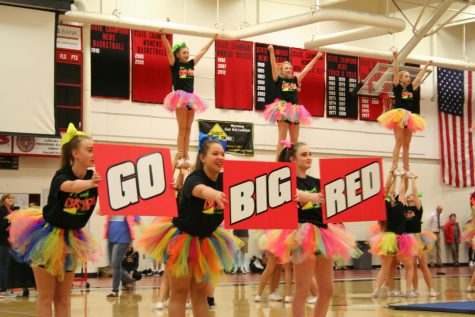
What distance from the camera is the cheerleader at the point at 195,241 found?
499 cm

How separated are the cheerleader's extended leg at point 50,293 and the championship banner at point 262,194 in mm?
1335

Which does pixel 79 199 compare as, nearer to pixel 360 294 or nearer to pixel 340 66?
pixel 360 294

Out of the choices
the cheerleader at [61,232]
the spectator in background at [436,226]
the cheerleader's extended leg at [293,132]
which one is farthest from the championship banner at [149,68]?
the cheerleader at [61,232]

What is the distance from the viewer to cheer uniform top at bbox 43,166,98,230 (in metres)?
5.15

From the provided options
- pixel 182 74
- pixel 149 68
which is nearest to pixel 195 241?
pixel 182 74

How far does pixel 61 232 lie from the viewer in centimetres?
533

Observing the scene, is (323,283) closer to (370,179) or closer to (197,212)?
(370,179)

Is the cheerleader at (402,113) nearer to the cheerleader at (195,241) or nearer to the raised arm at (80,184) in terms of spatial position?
the cheerleader at (195,241)

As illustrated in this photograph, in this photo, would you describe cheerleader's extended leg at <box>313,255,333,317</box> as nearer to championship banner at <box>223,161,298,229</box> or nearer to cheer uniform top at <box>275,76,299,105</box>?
championship banner at <box>223,161,298,229</box>

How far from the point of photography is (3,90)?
1305 centimetres

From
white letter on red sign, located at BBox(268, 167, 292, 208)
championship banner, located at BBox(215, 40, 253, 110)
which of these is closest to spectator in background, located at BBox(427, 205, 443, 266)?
championship banner, located at BBox(215, 40, 253, 110)

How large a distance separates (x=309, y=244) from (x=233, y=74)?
1130 cm

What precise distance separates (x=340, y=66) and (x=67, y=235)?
541 inches

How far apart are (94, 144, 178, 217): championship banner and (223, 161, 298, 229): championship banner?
0.47 meters
